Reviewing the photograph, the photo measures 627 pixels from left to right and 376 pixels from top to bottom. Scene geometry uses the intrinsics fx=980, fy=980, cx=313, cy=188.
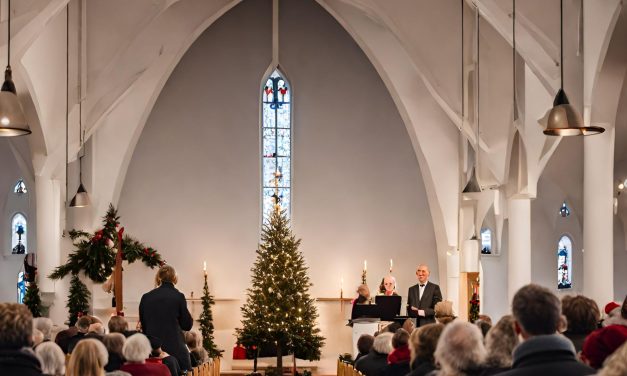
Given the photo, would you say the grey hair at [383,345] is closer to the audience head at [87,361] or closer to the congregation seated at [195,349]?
the congregation seated at [195,349]

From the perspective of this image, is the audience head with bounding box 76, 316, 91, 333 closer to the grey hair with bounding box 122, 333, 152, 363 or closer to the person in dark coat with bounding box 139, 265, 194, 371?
the person in dark coat with bounding box 139, 265, 194, 371

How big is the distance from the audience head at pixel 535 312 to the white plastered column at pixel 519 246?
9.71 metres

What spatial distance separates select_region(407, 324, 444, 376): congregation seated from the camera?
17.1 feet

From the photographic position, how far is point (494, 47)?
51.4 feet

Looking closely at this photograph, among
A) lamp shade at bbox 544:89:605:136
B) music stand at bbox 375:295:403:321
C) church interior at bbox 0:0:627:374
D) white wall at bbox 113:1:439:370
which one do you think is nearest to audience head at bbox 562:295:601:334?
lamp shade at bbox 544:89:605:136

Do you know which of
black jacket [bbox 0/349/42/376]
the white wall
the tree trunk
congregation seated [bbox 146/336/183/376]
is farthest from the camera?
the white wall

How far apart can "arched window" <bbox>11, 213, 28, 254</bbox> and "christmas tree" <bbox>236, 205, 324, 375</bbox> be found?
371 inches

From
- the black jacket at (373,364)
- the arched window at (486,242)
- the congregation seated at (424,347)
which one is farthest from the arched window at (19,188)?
the congregation seated at (424,347)

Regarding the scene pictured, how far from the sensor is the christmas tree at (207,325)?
17.7m

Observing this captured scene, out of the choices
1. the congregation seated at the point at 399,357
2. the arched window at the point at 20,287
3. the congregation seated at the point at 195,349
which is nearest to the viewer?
the congregation seated at the point at 399,357

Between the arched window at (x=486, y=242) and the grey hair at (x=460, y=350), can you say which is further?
the arched window at (x=486, y=242)

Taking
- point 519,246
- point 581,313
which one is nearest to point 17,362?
point 581,313

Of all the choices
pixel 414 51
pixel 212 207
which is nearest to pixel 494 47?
pixel 414 51

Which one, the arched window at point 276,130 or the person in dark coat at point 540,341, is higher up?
the arched window at point 276,130
